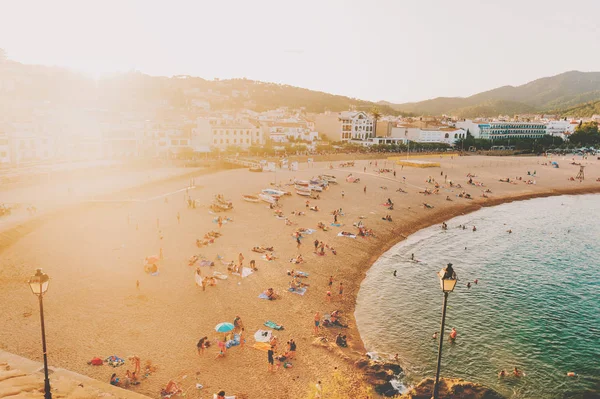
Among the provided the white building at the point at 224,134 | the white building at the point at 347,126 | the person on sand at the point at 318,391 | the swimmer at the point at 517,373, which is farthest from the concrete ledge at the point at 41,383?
the white building at the point at 347,126

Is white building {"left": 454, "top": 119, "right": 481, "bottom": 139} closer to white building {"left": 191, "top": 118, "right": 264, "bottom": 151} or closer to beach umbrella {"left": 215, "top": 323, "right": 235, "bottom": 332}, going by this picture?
white building {"left": 191, "top": 118, "right": 264, "bottom": 151}

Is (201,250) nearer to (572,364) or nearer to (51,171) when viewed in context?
(572,364)

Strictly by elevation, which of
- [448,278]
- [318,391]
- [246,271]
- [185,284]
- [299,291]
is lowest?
[318,391]

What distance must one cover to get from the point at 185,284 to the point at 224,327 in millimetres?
4942

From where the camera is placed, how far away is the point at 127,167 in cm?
5469

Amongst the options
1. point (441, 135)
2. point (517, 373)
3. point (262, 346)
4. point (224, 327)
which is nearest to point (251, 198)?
point (224, 327)

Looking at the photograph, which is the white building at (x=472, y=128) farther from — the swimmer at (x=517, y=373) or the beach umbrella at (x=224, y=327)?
the beach umbrella at (x=224, y=327)

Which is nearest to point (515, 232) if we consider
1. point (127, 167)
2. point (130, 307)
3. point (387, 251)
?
point (387, 251)

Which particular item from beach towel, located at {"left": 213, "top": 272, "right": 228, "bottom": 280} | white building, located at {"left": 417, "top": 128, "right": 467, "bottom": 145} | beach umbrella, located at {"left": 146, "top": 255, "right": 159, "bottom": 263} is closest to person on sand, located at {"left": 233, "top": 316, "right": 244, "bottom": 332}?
beach towel, located at {"left": 213, "top": 272, "right": 228, "bottom": 280}

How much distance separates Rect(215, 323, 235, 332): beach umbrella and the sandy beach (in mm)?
326

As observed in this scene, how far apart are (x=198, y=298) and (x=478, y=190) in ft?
143

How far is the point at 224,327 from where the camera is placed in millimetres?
15734

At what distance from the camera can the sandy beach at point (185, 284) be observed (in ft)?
45.2

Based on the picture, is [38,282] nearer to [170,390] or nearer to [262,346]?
[170,390]
